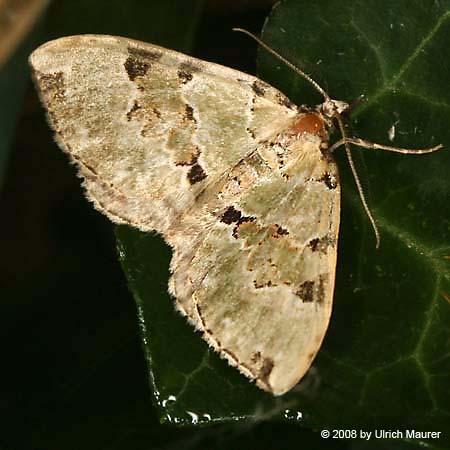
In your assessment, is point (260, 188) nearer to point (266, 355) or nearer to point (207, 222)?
point (207, 222)

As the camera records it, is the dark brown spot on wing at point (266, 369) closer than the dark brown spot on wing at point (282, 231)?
Yes

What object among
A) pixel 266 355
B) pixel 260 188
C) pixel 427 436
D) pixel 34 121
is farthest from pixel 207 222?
pixel 34 121

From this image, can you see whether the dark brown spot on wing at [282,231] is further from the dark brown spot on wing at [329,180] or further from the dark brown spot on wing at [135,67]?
the dark brown spot on wing at [135,67]

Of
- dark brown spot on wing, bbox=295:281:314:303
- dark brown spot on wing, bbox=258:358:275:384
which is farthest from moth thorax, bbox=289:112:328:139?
dark brown spot on wing, bbox=258:358:275:384

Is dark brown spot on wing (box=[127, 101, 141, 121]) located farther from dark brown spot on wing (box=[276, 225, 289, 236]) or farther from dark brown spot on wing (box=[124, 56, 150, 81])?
dark brown spot on wing (box=[276, 225, 289, 236])

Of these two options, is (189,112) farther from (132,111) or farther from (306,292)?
(306,292)

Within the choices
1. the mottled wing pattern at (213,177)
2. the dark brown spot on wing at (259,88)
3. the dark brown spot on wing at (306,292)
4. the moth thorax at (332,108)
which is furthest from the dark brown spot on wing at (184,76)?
the dark brown spot on wing at (306,292)
